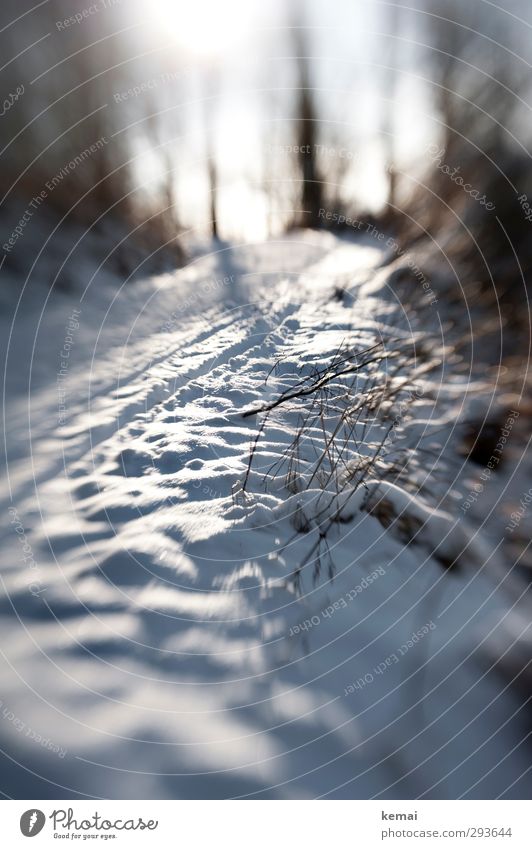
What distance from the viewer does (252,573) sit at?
1.97m

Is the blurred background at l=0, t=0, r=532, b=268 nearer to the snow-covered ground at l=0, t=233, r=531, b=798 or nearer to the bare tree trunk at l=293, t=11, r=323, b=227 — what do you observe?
the bare tree trunk at l=293, t=11, r=323, b=227

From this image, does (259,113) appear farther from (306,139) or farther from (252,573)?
(252,573)

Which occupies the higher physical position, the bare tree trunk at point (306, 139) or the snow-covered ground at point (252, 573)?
the bare tree trunk at point (306, 139)

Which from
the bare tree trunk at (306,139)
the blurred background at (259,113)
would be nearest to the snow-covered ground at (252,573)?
the blurred background at (259,113)

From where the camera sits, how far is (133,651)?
1713 millimetres

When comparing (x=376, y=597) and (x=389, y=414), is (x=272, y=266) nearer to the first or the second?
(x=389, y=414)

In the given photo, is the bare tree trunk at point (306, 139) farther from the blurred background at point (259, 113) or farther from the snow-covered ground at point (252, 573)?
the snow-covered ground at point (252, 573)

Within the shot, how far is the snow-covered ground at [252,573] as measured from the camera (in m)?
1.50

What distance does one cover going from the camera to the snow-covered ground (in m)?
1.50

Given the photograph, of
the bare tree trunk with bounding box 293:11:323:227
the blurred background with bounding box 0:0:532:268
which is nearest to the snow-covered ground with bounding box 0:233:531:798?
the blurred background with bounding box 0:0:532:268

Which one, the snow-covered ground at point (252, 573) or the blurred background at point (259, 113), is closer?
the snow-covered ground at point (252, 573)
